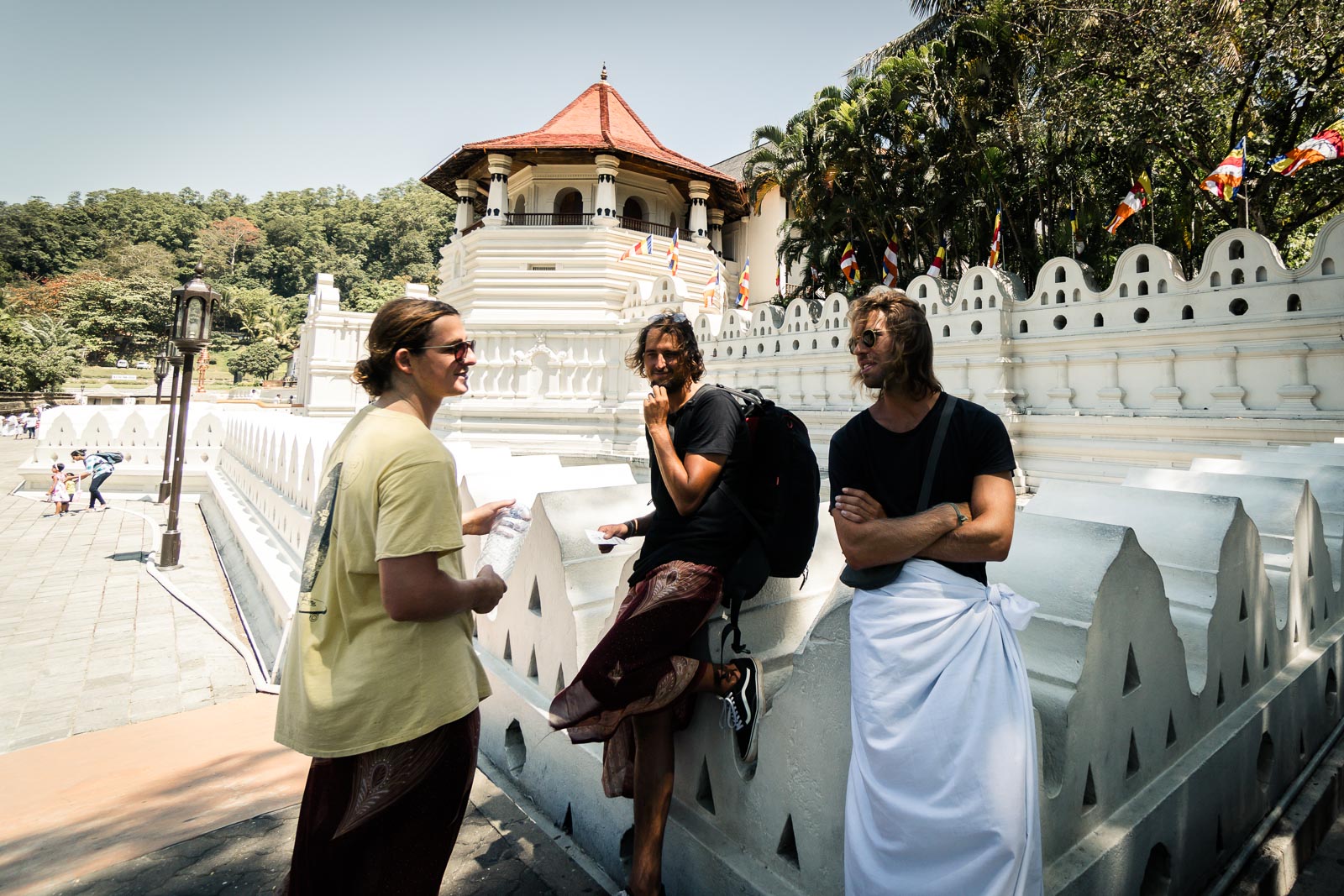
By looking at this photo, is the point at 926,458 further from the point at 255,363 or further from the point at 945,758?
the point at 255,363

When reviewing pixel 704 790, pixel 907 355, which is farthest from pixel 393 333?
pixel 704 790

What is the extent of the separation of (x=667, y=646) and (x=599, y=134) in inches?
886

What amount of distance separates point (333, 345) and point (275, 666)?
77.9 ft

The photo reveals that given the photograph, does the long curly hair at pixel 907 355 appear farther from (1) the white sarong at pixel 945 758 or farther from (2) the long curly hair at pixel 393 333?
(2) the long curly hair at pixel 393 333

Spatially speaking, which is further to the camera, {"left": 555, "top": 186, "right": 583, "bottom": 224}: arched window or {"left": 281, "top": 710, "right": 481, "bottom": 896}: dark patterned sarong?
{"left": 555, "top": 186, "right": 583, "bottom": 224}: arched window

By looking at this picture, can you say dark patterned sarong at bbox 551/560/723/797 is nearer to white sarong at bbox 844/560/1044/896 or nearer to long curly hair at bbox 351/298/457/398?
white sarong at bbox 844/560/1044/896

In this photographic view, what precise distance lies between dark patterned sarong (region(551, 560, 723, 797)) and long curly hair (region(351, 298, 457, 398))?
0.85 metres

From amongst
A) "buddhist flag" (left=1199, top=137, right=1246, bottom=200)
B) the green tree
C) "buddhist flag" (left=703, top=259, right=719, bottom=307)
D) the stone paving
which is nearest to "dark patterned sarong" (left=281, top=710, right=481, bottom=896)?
the stone paving

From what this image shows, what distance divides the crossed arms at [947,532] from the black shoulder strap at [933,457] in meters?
0.04

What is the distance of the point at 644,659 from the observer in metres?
1.70

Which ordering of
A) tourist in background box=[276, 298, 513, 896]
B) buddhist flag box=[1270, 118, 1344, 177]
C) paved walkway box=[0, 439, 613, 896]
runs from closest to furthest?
tourist in background box=[276, 298, 513, 896] → paved walkway box=[0, 439, 613, 896] → buddhist flag box=[1270, 118, 1344, 177]

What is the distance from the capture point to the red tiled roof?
772 inches

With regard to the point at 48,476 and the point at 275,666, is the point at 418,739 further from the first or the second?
the point at 48,476

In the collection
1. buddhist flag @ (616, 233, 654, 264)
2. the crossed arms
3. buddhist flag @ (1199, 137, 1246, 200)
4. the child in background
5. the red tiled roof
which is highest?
the red tiled roof
